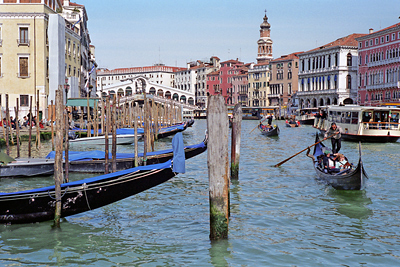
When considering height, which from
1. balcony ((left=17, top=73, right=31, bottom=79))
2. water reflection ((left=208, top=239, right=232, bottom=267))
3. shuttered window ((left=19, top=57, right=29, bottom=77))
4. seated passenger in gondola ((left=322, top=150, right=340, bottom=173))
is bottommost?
water reflection ((left=208, top=239, right=232, bottom=267))

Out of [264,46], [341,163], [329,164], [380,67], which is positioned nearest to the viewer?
[341,163]

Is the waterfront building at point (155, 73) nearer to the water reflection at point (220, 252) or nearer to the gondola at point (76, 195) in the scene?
the gondola at point (76, 195)

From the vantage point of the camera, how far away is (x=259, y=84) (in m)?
61.1

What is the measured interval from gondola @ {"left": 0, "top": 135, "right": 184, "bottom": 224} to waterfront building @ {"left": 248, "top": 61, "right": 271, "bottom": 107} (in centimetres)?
5422

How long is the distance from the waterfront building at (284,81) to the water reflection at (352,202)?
151ft

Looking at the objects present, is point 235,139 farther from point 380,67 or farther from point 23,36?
point 380,67

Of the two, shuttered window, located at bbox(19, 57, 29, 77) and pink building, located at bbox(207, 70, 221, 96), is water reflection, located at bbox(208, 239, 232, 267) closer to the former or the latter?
shuttered window, located at bbox(19, 57, 29, 77)

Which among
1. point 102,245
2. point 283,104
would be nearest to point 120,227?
point 102,245

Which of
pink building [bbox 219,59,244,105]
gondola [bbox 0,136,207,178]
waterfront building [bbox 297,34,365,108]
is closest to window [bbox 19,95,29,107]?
gondola [bbox 0,136,207,178]

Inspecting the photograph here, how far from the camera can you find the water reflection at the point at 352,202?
7219 millimetres

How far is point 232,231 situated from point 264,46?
60.1 meters

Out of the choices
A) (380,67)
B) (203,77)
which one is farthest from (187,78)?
(380,67)

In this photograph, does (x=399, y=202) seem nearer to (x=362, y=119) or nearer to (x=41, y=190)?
(x=41, y=190)

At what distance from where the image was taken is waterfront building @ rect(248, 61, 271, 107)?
5984 cm
